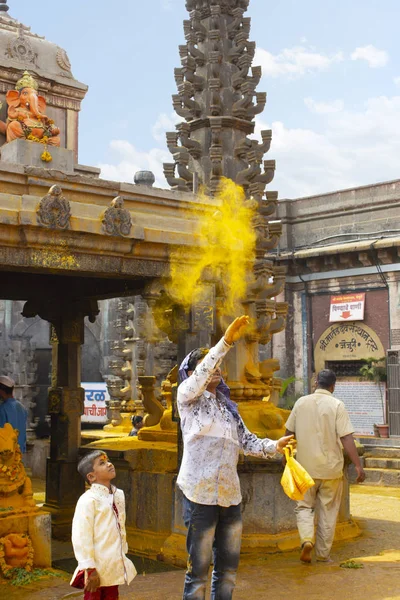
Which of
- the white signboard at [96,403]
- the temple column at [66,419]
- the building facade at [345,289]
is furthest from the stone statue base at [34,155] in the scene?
the building facade at [345,289]

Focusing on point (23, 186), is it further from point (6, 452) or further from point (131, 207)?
point (6, 452)

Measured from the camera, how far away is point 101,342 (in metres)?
20.7

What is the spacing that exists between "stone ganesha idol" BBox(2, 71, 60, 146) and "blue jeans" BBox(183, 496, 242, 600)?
14.2ft

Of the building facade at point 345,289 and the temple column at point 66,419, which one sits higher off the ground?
the building facade at point 345,289

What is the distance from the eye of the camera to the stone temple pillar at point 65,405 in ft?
32.6

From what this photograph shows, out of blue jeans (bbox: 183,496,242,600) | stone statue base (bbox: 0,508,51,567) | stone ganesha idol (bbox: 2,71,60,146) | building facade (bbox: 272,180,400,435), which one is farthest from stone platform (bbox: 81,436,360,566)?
building facade (bbox: 272,180,400,435)

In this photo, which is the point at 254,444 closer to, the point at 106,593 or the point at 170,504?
the point at 106,593

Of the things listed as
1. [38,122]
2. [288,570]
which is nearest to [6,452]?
[288,570]

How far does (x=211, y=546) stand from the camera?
489cm

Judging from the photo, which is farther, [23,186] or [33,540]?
[33,540]

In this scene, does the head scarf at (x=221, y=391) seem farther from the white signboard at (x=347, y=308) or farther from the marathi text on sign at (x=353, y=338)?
the white signboard at (x=347, y=308)

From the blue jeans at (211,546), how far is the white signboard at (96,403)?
561 inches

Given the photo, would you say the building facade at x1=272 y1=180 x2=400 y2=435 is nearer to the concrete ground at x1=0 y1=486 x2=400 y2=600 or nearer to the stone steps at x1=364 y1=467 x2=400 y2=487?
the stone steps at x1=364 y1=467 x2=400 y2=487

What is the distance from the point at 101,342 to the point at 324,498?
13.8 metres
